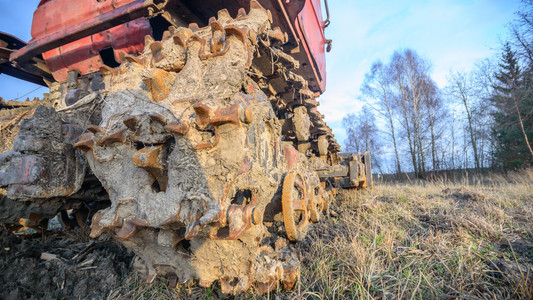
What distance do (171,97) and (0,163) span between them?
50.8 inches

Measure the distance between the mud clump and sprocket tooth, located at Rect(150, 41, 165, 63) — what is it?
5.36ft

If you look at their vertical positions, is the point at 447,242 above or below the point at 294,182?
below

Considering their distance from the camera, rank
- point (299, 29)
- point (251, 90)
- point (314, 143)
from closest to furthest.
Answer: point (251, 90) < point (299, 29) < point (314, 143)

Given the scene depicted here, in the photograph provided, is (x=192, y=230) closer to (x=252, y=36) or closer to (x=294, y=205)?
(x=294, y=205)

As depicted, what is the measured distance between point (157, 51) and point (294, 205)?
143cm

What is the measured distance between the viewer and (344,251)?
6.84 feet

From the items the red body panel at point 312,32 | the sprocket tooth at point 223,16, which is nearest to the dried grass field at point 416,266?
the sprocket tooth at point 223,16

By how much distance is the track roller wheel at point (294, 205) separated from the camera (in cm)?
171

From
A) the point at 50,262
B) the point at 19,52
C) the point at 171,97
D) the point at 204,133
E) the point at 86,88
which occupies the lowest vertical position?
the point at 50,262

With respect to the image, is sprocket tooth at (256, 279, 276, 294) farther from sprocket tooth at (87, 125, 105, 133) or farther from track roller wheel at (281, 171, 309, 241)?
sprocket tooth at (87, 125, 105, 133)

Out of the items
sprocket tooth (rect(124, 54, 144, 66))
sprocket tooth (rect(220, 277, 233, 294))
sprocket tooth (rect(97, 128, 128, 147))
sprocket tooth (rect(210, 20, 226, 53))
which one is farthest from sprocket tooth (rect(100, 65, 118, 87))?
sprocket tooth (rect(220, 277, 233, 294))

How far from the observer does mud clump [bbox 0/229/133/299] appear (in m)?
1.73

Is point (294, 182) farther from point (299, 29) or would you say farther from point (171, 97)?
point (299, 29)

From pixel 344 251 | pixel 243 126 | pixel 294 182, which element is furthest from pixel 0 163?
pixel 344 251
